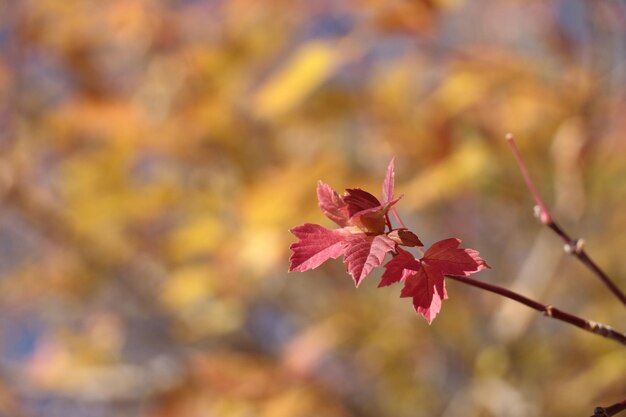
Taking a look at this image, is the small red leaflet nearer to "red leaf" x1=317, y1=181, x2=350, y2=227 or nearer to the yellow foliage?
"red leaf" x1=317, y1=181, x2=350, y2=227

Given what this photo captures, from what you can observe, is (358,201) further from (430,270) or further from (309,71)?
(309,71)

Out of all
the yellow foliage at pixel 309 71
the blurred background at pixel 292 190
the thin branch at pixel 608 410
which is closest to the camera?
the thin branch at pixel 608 410

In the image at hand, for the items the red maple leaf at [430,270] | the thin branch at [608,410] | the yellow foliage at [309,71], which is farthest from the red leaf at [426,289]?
the yellow foliage at [309,71]

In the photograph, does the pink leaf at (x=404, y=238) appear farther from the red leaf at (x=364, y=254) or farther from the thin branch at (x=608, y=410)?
the thin branch at (x=608, y=410)

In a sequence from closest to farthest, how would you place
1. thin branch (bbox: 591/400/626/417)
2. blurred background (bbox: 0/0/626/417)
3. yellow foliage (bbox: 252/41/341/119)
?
1. thin branch (bbox: 591/400/626/417)
2. yellow foliage (bbox: 252/41/341/119)
3. blurred background (bbox: 0/0/626/417)

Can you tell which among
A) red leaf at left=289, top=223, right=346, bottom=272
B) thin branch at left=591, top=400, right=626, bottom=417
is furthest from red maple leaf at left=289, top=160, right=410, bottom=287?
thin branch at left=591, top=400, right=626, bottom=417

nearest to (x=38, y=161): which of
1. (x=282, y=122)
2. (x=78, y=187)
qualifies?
(x=78, y=187)

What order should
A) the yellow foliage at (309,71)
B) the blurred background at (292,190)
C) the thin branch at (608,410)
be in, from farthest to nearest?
the blurred background at (292,190) → the yellow foliage at (309,71) → the thin branch at (608,410)

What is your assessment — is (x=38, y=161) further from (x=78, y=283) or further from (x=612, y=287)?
(x=612, y=287)
